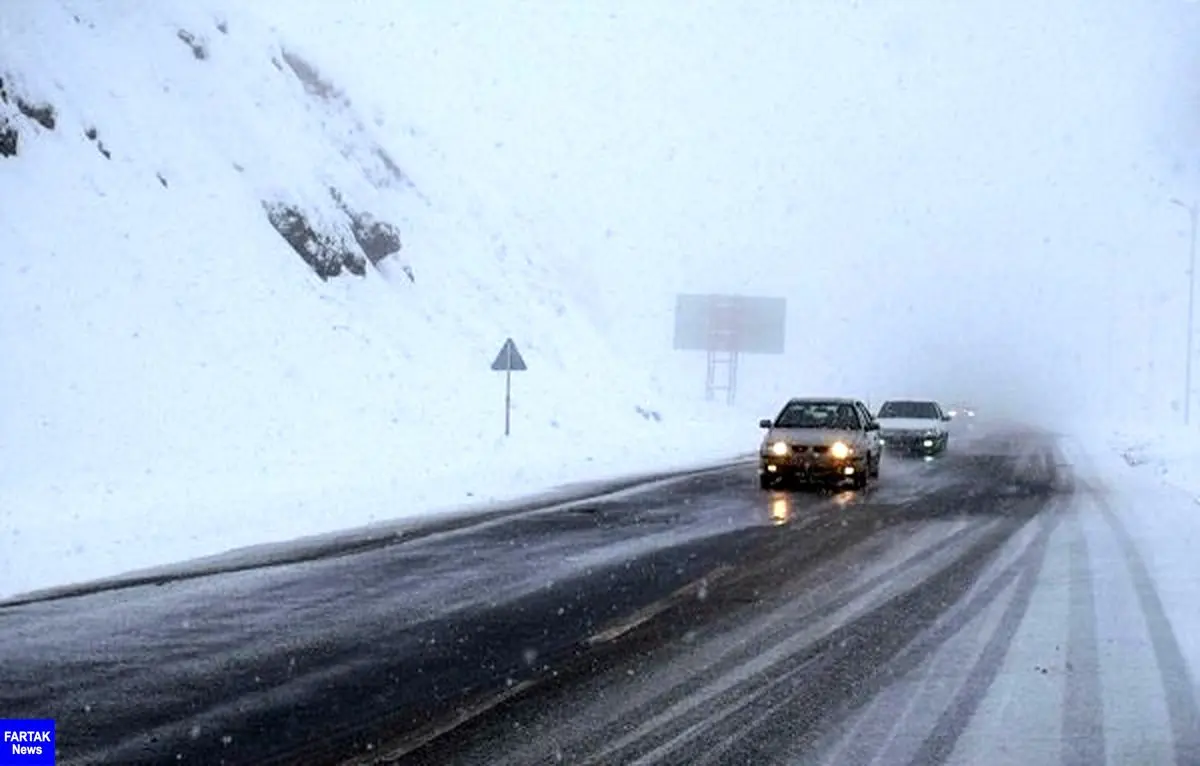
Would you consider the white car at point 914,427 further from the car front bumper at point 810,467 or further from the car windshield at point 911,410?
the car front bumper at point 810,467

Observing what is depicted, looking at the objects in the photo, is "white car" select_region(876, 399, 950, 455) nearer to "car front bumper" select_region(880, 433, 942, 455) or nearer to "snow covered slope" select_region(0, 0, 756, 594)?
"car front bumper" select_region(880, 433, 942, 455)

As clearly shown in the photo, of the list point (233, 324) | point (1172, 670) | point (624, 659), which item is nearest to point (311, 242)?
point (233, 324)

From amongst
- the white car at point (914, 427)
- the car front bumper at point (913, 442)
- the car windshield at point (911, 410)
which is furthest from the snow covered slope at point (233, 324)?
the car front bumper at point (913, 442)

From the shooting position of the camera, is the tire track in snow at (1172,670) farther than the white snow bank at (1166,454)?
No

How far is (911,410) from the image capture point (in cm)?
3534

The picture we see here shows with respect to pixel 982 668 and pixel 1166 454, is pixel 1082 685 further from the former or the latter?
pixel 1166 454

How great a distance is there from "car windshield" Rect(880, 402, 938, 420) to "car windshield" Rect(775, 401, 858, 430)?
12.6 m

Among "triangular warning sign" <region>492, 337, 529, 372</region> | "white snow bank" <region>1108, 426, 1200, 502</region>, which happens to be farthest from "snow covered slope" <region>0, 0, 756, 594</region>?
"white snow bank" <region>1108, 426, 1200, 502</region>

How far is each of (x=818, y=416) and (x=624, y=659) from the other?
51.2 feet

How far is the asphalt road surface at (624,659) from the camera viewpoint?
18.9ft

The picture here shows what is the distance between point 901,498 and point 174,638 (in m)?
13.7

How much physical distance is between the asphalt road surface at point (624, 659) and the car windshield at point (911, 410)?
21.7 m

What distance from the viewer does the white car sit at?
109 feet

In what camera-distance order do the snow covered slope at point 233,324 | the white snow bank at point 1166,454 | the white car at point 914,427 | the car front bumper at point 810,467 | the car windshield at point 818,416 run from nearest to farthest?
the snow covered slope at point 233,324
the car front bumper at point 810,467
the car windshield at point 818,416
the white snow bank at point 1166,454
the white car at point 914,427
